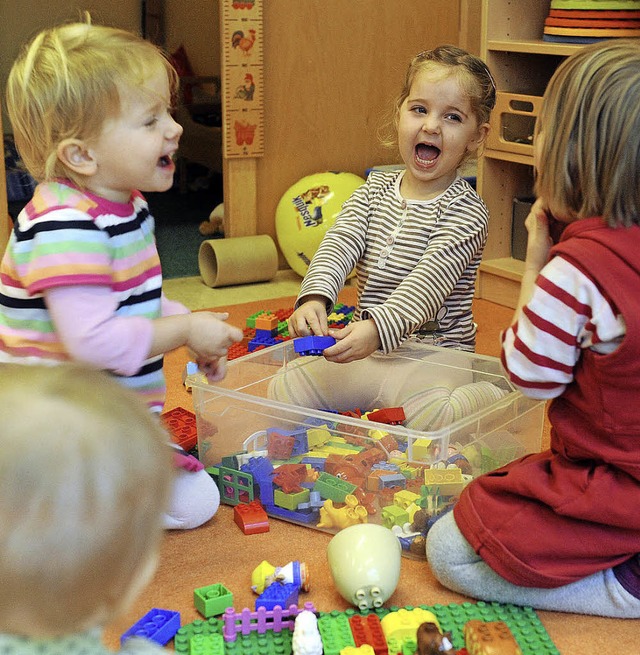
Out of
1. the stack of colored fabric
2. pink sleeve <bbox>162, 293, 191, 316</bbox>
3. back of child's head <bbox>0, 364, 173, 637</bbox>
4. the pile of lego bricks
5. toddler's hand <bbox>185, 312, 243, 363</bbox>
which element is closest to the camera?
back of child's head <bbox>0, 364, 173, 637</bbox>

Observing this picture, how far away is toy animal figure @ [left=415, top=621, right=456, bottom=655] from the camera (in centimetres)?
94

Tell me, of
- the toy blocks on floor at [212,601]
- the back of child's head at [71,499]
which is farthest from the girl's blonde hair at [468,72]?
the back of child's head at [71,499]

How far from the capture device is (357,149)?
2.54m

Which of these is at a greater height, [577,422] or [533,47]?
[533,47]

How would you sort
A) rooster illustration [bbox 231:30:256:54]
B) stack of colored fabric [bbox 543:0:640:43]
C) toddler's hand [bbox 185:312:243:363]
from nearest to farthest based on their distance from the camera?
1. toddler's hand [bbox 185:312:243:363]
2. stack of colored fabric [bbox 543:0:640:43]
3. rooster illustration [bbox 231:30:256:54]

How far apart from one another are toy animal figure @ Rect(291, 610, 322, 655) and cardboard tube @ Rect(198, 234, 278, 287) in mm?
1381

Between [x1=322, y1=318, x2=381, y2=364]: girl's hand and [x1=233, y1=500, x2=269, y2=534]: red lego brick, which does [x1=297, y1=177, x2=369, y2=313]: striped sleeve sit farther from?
[x1=233, y1=500, x2=269, y2=534]: red lego brick

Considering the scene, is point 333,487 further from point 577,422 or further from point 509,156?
point 509,156

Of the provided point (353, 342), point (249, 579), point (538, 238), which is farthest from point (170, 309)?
point (538, 238)

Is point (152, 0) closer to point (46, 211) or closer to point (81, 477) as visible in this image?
point (46, 211)

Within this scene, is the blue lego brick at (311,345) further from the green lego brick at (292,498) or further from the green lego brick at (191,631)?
the green lego brick at (191,631)

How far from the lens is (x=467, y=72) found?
1.49 meters

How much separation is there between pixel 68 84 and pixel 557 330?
1.95ft

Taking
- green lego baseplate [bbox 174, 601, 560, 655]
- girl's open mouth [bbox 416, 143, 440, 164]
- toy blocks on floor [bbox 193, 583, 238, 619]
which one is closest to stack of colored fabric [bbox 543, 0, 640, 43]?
girl's open mouth [bbox 416, 143, 440, 164]
